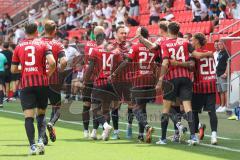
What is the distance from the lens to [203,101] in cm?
1388

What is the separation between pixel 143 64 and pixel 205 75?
1.12 m

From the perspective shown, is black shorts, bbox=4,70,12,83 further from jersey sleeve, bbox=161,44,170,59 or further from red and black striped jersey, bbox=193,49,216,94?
jersey sleeve, bbox=161,44,170,59

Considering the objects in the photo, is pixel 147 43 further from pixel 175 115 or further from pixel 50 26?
pixel 50 26

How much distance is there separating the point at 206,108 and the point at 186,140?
2.81ft

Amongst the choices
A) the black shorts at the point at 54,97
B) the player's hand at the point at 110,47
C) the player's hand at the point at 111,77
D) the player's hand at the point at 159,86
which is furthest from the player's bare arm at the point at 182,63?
the black shorts at the point at 54,97

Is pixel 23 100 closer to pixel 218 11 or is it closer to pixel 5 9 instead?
pixel 218 11

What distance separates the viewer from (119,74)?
46.5 feet

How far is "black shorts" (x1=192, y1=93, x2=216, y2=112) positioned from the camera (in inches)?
538

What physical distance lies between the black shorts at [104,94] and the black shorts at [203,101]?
1.50 meters

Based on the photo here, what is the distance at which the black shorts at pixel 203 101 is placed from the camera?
13672mm

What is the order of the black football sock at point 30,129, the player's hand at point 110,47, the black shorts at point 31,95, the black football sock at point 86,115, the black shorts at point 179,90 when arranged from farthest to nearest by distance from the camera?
the black football sock at point 86,115, the player's hand at point 110,47, the black shorts at point 179,90, the black shorts at point 31,95, the black football sock at point 30,129

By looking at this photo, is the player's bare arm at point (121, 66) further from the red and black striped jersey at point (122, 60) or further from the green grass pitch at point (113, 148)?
the green grass pitch at point (113, 148)

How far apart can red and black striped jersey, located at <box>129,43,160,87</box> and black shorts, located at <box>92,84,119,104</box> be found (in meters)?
0.51

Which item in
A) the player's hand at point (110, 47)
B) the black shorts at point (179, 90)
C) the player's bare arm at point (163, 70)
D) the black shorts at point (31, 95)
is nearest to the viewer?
the black shorts at point (31, 95)
